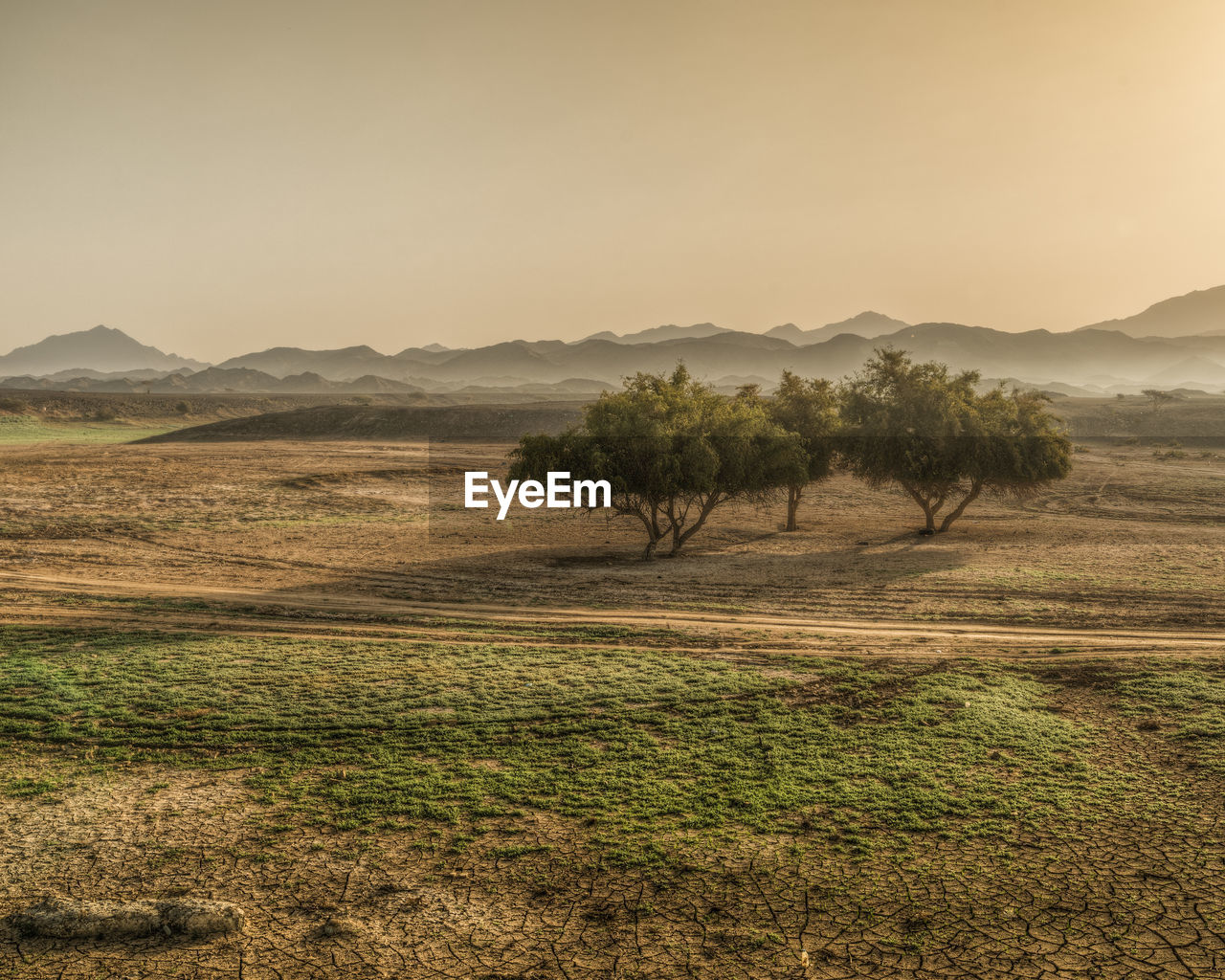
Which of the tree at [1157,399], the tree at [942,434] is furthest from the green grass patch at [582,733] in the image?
the tree at [1157,399]

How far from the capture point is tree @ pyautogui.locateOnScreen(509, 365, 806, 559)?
28.4m

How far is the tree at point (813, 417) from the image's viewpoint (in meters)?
Answer: 36.1

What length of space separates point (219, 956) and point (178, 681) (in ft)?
28.0

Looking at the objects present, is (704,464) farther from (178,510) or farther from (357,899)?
(178,510)

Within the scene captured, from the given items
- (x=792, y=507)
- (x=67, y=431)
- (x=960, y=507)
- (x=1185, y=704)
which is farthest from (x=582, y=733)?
(x=67, y=431)

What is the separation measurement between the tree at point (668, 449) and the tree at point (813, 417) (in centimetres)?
388

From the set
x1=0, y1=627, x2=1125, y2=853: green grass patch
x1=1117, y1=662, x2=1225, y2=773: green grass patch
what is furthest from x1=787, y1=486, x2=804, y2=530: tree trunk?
x1=1117, y1=662, x2=1225, y2=773: green grass patch

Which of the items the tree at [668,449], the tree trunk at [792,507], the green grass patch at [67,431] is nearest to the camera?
the tree at [668,449]

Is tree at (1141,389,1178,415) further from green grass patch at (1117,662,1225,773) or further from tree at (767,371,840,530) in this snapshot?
green grass patch at (1117,662,1225,773)

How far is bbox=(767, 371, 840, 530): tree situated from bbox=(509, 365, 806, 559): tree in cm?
388

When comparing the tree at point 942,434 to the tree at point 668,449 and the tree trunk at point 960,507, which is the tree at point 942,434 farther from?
the tree at point 668,449

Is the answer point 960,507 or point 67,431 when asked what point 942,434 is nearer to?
point 960,507

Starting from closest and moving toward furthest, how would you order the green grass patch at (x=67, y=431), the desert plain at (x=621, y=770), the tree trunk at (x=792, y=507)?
the desert plain at (x=621, y=770), the tree trunk at (x=792, y=507), the green grass patch at (x=67, y=431)

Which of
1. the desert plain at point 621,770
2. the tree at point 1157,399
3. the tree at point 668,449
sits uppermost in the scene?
the tree at point 1157,399
